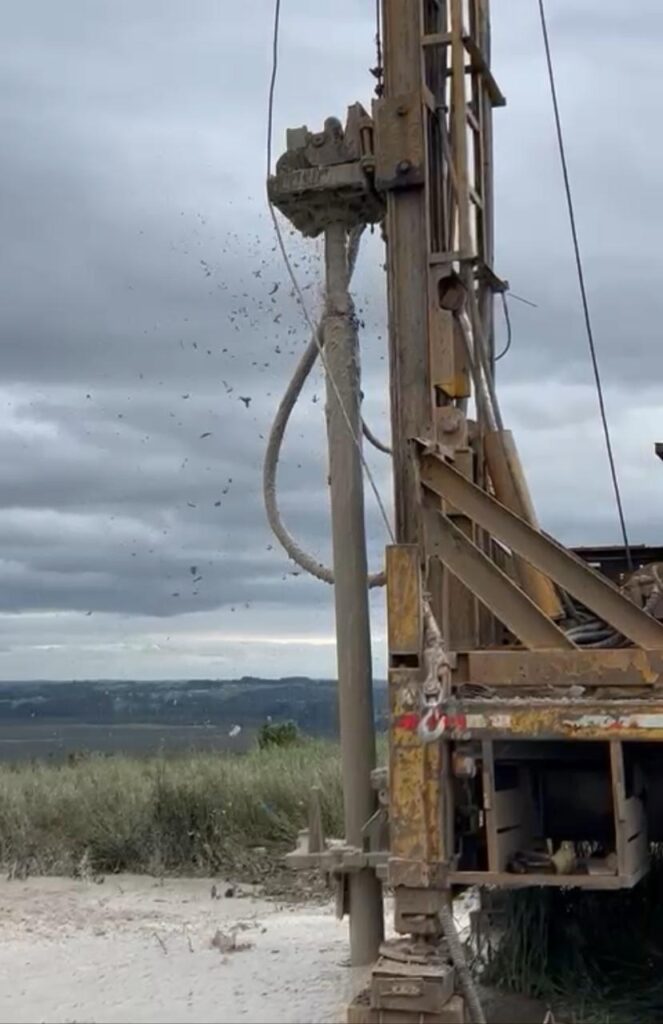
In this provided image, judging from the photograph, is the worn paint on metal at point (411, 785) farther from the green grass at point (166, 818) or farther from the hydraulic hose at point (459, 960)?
the green grass at point (166, 818)

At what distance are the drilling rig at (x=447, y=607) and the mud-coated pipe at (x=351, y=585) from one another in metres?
0.01

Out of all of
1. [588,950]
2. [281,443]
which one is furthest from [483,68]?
[588,950]

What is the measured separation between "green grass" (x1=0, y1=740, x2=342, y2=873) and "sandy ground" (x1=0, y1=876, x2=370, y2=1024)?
1.42 meters

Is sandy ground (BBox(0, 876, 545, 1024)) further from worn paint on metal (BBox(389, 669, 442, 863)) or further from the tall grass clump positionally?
worn paint on metal (BBox(389, 669, 442, 863))

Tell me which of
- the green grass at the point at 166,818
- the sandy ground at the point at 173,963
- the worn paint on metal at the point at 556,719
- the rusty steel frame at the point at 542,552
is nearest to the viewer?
the worn paint on metal at the point at 556,719

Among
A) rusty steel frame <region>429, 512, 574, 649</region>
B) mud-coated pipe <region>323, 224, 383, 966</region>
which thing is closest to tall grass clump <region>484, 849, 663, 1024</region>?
mud-coated pipe <region>323, 224, 383, 966</region>

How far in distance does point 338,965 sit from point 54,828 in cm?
661

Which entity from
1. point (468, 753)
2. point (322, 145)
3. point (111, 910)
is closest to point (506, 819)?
point (468, 753)

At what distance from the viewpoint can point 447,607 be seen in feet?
25.2

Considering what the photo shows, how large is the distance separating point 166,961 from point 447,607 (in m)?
2.66

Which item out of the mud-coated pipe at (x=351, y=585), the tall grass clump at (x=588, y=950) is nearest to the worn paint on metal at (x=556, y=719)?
the tall grass clump at (x=588, y=950)

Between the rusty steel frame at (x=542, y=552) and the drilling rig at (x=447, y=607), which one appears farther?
the rusty steel frame at (x=542, y=552)

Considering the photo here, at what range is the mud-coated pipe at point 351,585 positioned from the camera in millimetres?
8039

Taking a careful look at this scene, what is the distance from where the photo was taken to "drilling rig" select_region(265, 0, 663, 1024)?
649cm
